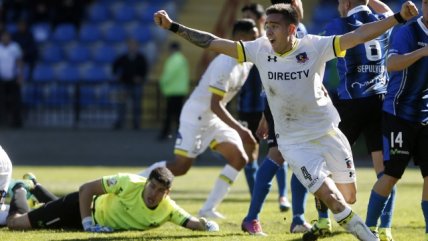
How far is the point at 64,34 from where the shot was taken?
29578mm

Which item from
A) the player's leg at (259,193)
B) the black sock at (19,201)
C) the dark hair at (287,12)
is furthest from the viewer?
the black sock at (19,201)

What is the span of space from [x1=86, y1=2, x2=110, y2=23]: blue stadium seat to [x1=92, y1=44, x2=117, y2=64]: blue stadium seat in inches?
54.7

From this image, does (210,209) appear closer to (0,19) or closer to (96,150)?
(96,150)

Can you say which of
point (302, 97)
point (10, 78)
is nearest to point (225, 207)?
point (302, 97)

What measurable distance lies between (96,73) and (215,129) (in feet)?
52.9

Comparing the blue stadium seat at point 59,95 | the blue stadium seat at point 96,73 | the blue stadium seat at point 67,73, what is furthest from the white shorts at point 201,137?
the blue stadium seat at point 67,73

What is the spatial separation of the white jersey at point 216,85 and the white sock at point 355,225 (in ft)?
10.5

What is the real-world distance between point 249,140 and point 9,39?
1565cm

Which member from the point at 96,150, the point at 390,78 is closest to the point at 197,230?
the point at 390,78

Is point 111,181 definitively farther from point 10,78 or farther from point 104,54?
point 104,54

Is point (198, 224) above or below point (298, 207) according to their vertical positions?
below

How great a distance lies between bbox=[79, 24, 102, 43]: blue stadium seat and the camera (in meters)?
29.5

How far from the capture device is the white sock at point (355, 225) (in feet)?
28.7

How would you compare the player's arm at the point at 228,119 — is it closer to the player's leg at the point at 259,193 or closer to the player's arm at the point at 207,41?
the player's leg at the point at 259,193
